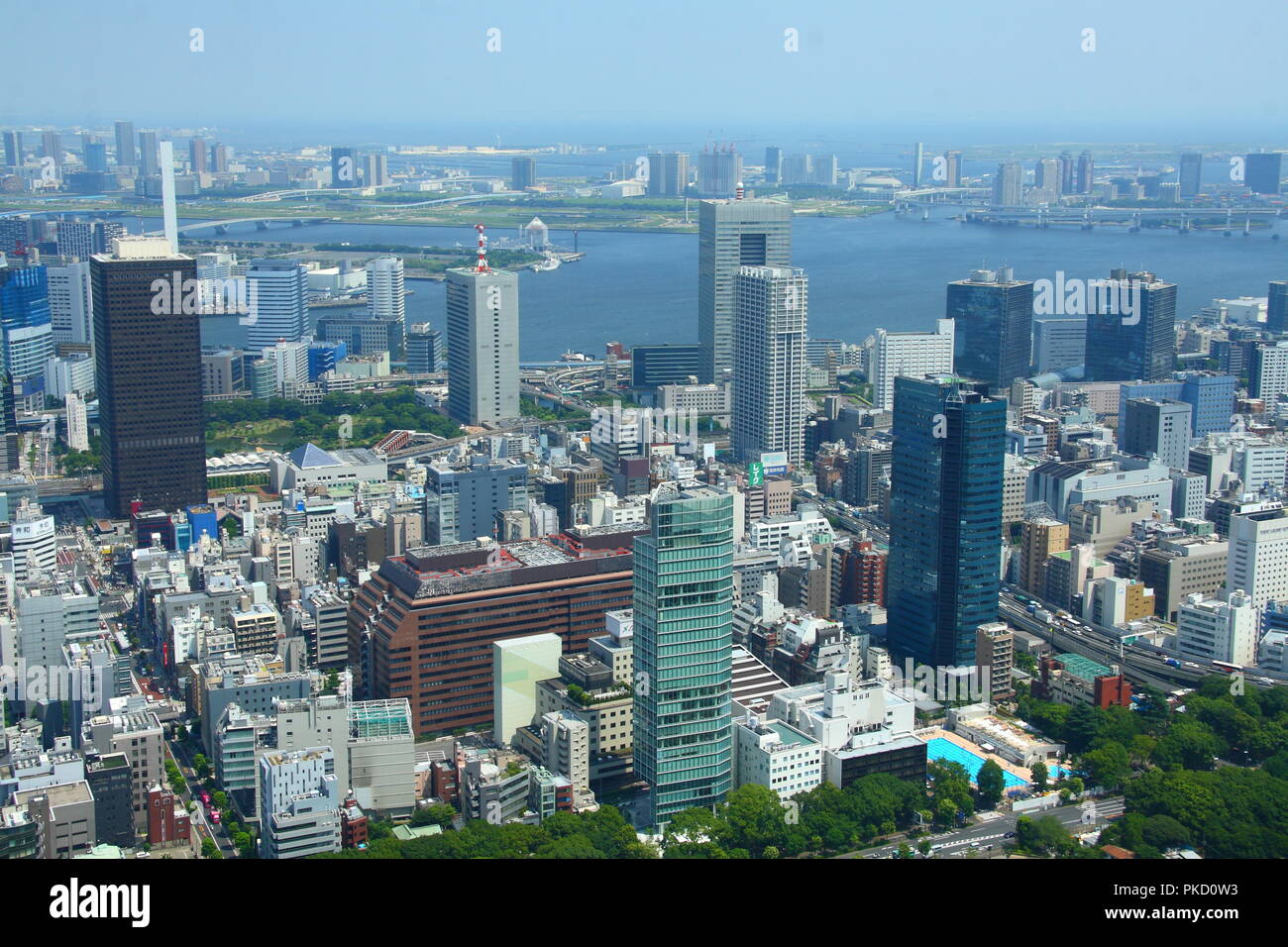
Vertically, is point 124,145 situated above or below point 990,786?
above

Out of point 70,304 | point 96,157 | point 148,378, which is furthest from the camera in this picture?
point 96,157

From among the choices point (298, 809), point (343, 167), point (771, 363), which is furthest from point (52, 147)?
point (298, 809)

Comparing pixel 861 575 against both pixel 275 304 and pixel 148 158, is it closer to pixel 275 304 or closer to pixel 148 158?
pixel 275 304

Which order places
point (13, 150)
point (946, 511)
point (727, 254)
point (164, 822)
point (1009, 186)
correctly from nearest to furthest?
point (164, 822)
point (946, 511)
point (727, 254)
point (13, 150)
point (1009, 186)

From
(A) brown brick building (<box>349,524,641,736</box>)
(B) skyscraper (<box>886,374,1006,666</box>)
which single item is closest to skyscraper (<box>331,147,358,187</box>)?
(A) brown brick building (<box>349,524,641,736</box>)

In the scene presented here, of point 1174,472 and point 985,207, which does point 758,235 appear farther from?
point 985,207

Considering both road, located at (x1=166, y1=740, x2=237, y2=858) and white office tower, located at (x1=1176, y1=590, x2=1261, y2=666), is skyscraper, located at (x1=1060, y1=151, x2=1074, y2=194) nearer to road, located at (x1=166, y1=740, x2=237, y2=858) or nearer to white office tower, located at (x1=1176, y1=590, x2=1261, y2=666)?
white office tower, located at (x1=1176, y1=590, x2=1261, y2=666)
